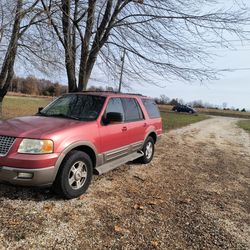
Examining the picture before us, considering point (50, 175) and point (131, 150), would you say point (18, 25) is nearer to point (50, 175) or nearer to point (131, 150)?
point (131, 150)

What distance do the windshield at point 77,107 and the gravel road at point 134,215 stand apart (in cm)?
135

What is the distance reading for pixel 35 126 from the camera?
15.3ft

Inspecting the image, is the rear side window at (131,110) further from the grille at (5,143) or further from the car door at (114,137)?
the grille at (5,143)

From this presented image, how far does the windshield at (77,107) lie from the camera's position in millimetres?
5532

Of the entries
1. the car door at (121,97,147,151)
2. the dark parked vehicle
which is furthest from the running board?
the dark parked vehicle

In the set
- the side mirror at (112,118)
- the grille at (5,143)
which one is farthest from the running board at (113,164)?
the grille at (5,143)

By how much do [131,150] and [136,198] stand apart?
1672 mm

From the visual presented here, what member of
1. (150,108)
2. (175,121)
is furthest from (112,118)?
(175,121)

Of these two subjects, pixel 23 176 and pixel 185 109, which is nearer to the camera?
pixel 23 176

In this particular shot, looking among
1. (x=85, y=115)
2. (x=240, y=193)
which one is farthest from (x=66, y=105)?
(x=240, y=193)

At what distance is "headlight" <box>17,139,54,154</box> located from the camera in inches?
166

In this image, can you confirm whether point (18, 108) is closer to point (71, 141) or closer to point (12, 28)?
point (12, 28)

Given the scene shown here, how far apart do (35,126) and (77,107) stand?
1313mm

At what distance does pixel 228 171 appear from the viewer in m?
7.72
